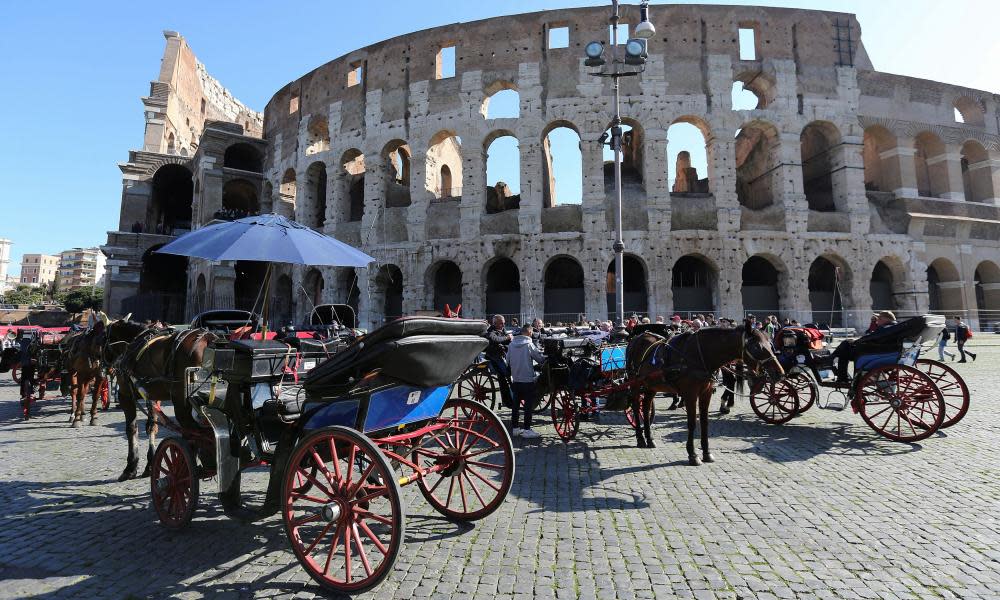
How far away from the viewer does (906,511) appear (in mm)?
3635

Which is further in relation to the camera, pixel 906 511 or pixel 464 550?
pixel 906 511

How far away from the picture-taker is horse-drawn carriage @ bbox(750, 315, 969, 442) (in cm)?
573

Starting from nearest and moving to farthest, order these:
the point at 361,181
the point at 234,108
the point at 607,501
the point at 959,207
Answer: the point at 607,501 < the point at 959,207 < the point at 361,181 < the point at 234,108

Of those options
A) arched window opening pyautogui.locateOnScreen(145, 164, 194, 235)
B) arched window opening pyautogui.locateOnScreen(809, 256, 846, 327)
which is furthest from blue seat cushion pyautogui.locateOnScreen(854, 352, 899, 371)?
arched window opening pyautogui.locateOnScreen(145, 164, 194, 235)

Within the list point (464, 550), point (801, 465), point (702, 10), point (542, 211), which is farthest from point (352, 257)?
point (702, 10)

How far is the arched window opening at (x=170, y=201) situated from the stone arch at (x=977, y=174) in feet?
150

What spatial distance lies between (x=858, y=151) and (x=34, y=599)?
25.9 metres

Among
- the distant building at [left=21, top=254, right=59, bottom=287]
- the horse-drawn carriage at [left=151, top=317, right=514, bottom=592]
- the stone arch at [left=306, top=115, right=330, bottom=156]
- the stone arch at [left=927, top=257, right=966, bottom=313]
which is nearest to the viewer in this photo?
the horse-drawn carriage at [left=151, top=317, right=514, bottom=592]

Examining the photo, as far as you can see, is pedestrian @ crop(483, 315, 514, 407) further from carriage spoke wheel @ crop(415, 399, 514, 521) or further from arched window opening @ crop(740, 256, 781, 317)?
arched window opening @ crop(740, 256, 781, 317)

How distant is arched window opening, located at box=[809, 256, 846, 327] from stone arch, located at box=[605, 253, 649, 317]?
6.96 meters

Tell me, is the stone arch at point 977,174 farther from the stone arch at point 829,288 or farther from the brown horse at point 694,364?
the brown horse at point 694,364

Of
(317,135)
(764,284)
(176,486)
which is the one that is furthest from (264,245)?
(317,135)

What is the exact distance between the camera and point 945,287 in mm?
20250

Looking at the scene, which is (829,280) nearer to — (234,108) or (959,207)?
(959,207)
